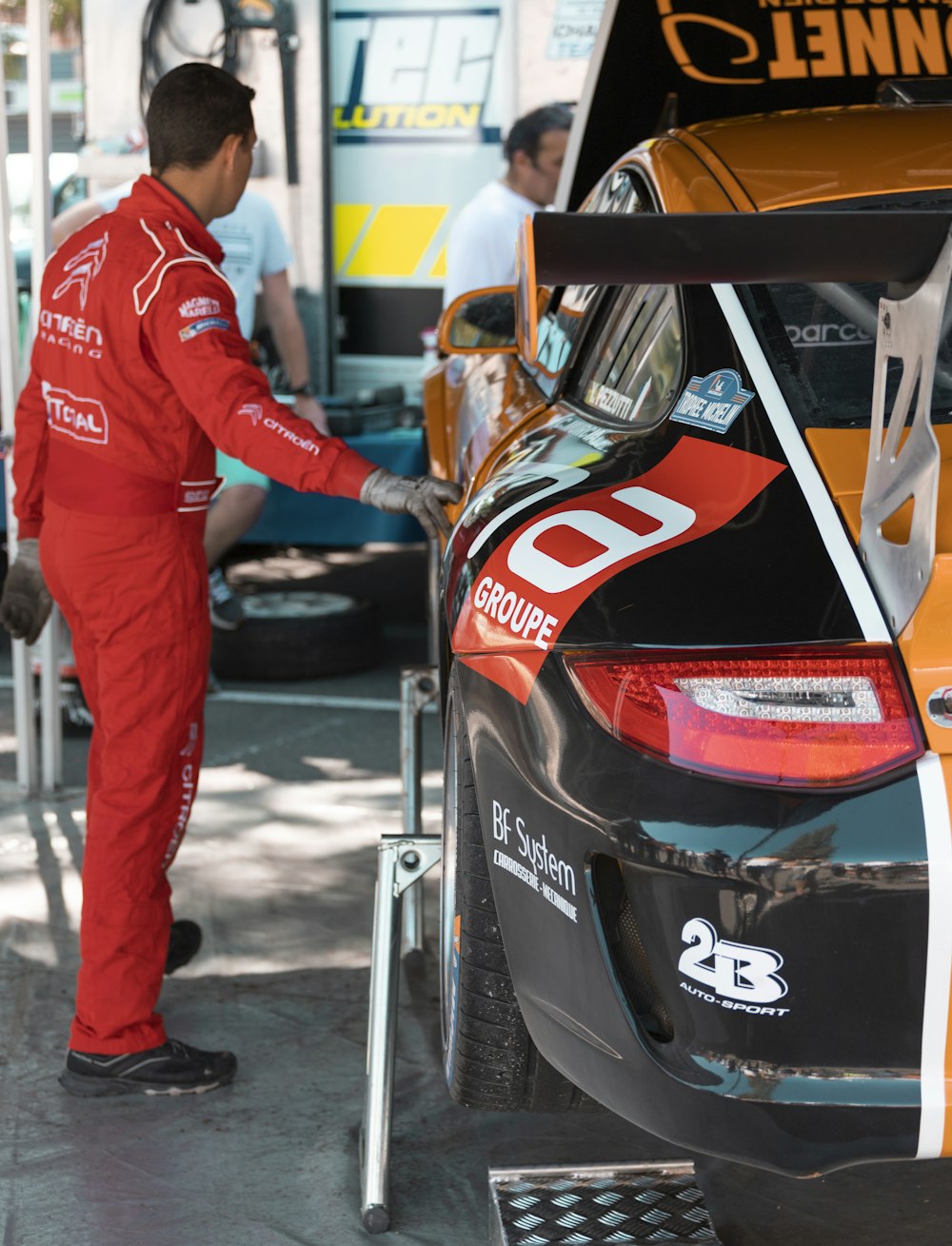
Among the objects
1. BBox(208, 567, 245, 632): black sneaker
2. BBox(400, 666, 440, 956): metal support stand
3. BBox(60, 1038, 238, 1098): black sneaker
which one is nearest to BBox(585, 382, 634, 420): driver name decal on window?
BBox(400, 666, 440, 956): metal support stand

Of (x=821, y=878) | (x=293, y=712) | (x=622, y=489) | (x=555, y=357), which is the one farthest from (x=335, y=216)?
(x=821, y=878)

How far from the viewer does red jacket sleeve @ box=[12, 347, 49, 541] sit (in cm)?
326

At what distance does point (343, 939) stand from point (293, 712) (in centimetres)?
215

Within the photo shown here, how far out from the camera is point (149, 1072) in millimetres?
3070

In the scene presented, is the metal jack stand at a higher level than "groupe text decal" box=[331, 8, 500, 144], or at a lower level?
lower

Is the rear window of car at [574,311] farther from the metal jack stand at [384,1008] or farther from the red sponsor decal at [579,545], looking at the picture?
the metal jack stand at [384,1008]

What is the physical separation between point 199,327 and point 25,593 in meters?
0.90

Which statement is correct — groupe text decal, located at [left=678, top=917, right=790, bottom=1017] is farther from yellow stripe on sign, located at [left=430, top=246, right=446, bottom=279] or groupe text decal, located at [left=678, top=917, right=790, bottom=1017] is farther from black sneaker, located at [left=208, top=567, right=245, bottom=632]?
yellow stripe on sign, located at [left=430, top=246, right=446, bottom=279]

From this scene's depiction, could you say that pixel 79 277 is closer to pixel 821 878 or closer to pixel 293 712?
pixel 821 878

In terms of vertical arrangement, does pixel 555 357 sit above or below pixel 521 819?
above

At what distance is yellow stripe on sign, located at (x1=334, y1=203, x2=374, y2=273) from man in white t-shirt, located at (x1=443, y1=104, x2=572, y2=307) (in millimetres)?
2446

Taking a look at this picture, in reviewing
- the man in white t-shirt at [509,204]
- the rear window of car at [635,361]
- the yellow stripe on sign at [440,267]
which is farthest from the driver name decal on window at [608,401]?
the yellow stripe on sign at [440,267]

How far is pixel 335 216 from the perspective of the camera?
27.1ft

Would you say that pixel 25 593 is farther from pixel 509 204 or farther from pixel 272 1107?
pixel 509 204
